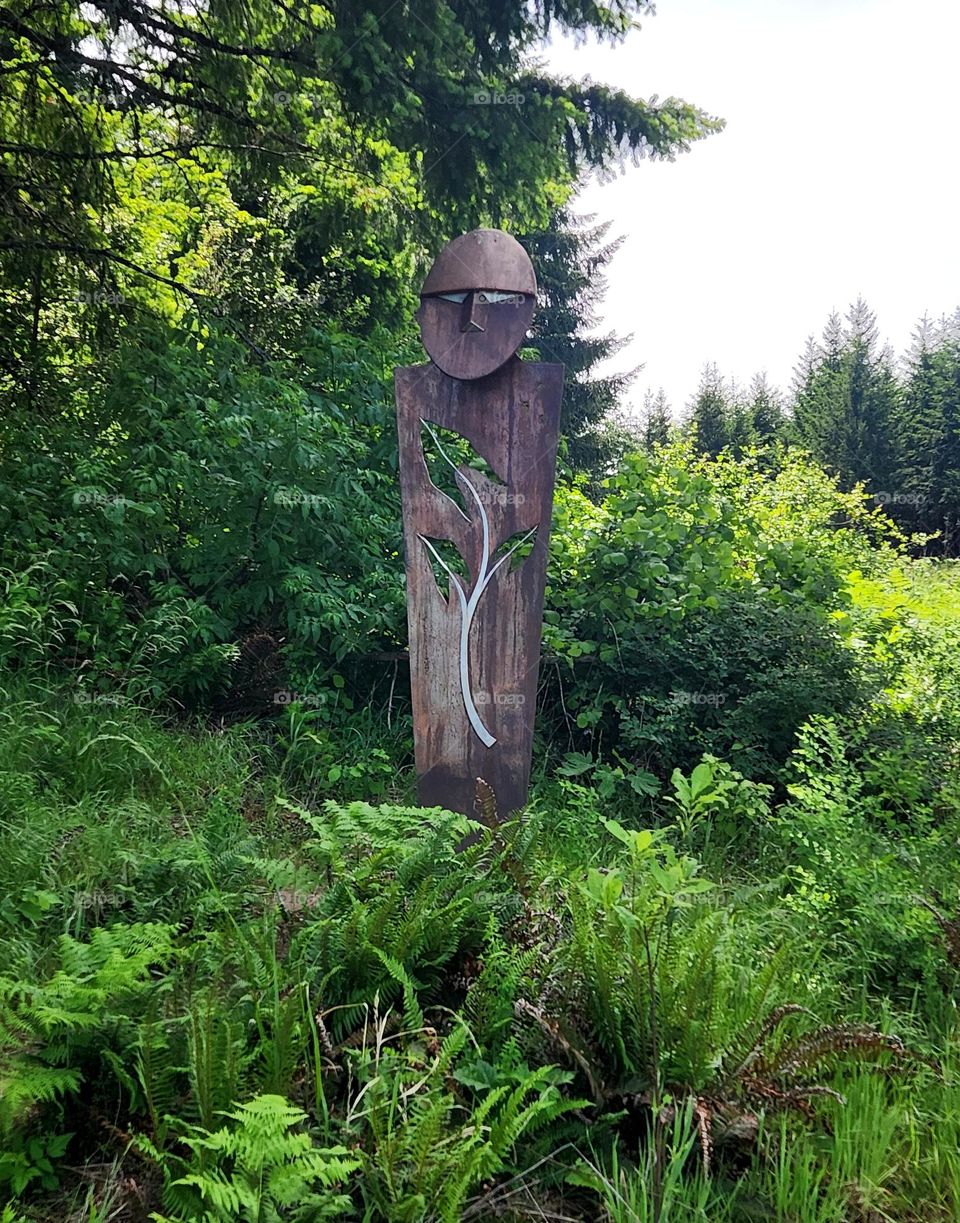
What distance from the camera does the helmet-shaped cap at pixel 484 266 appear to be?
3631mm

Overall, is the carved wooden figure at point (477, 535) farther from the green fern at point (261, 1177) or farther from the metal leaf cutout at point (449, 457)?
the green fern at point (261, 1177)

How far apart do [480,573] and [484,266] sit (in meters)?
1.35

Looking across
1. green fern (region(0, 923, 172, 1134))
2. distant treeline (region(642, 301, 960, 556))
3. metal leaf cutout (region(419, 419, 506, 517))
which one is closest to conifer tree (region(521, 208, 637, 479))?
A: distant treeline (region(642, 301, 960, 556))

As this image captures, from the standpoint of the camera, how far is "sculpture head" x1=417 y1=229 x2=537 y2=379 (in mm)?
3639

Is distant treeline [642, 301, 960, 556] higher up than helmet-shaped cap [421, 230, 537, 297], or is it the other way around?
distant treeline [642, 301, 960, 556]

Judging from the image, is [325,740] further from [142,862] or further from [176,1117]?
[176,1117]

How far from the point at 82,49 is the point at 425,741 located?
5101mm

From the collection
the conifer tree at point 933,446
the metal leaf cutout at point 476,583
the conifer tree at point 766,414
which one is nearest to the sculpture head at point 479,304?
the metal leaf cutout at point 476,583

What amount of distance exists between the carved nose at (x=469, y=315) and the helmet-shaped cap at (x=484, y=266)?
0.05 m

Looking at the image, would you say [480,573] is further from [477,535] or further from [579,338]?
[579,338]

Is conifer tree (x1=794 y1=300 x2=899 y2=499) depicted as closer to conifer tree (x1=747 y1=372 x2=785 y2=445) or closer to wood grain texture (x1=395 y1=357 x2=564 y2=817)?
conifer tree (x1=747 y1=372 x2=785 y2=445)

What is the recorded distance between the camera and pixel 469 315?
3670mm

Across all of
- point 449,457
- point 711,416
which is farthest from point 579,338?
point 711,416

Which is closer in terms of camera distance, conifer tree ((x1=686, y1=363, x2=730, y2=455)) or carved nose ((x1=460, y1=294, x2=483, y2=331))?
carved nose ((x1=460, y1=294, x2=483, y2=331))
